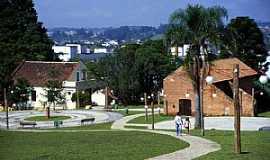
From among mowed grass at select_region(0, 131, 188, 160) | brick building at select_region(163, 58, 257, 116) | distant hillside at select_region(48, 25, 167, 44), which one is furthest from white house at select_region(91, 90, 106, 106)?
mowed grass at select_region(0, 131, 188, 160)

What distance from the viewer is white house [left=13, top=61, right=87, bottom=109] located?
5250 centimetres

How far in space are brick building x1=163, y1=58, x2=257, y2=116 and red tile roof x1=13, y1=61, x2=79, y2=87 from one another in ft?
47.2

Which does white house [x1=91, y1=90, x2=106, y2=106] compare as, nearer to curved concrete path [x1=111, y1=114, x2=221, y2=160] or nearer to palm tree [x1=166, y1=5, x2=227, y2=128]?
palm tree [x1=166, y1=5, x2=227, y2=128]

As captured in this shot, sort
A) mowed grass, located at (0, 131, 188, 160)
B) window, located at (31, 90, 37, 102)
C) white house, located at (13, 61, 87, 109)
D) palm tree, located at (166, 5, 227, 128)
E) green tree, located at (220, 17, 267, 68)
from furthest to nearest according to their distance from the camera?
window, located at (31, 90, 37, 102), white house, located at (13, 61, 87, 109), green tree, located at (220, 17, 267, 68), palm tree, located at (166, 5, 227, 128), mowed grass, located at (0, 131, 188, 160)

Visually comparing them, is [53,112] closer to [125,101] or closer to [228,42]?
[125,101]

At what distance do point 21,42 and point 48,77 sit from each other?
4053 millimetres

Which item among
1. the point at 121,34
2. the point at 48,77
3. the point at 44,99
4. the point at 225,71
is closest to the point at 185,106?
A: the point at 225,71

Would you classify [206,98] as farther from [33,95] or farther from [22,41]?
[22,41]

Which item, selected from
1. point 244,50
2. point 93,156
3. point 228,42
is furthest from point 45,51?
point 93,156

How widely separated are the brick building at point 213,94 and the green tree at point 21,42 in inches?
434

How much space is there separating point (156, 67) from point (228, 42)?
2402 cm

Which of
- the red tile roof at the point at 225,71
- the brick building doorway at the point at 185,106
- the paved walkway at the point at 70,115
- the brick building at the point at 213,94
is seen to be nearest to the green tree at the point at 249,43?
the red tile roof at the point at 225,71

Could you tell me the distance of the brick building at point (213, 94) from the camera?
39.6 m

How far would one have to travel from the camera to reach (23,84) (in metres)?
51.2
